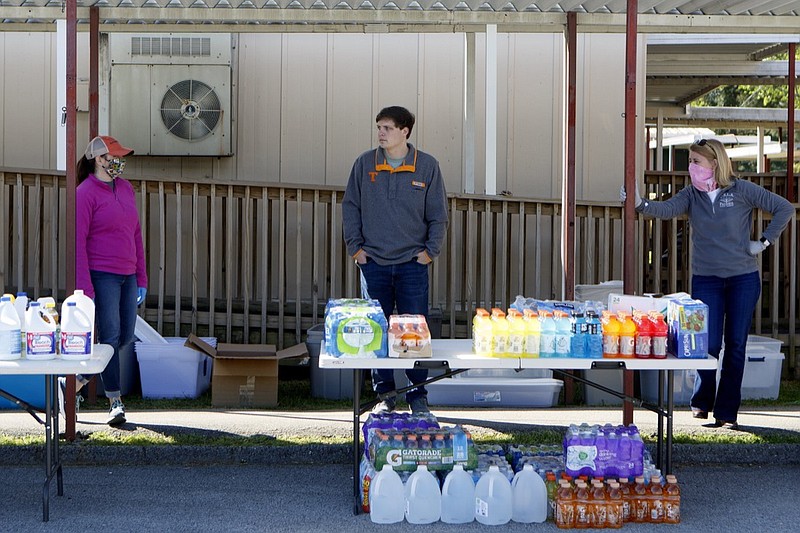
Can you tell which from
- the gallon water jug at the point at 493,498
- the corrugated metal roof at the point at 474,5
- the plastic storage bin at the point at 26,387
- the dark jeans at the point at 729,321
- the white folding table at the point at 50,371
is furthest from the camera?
the plastic storage bin at the point at 26,387

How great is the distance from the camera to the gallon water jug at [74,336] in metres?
5.02

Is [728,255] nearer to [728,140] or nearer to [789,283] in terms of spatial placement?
[789,283]

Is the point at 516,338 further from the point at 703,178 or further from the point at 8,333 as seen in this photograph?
the point at 8,333

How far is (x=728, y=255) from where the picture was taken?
647cm

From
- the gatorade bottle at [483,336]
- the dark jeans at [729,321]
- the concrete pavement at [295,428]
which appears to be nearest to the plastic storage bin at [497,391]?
the concrete pavement at [295,428]

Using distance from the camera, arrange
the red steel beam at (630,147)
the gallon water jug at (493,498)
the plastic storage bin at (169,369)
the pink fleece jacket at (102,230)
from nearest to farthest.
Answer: the gallon water jug at (493,498), the red steel beam at (630,147), the pink fleece jacket at (102,230), the plastic storage bin at (169,369)

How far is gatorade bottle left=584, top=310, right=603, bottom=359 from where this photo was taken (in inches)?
200

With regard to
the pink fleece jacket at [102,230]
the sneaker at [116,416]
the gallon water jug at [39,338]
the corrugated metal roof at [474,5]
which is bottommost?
the sneaker at [116,416]

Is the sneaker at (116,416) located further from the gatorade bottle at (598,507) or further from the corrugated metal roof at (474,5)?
the gatorade bottle at (598,507)

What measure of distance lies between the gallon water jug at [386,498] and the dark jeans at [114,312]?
2200mm

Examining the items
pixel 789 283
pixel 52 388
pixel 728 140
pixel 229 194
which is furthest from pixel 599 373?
pixel 728 140

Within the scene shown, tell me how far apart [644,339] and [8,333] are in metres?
2.97

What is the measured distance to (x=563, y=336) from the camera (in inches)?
200

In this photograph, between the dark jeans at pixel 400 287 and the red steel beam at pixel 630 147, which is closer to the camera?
the red steel beam at pixel 630 147
